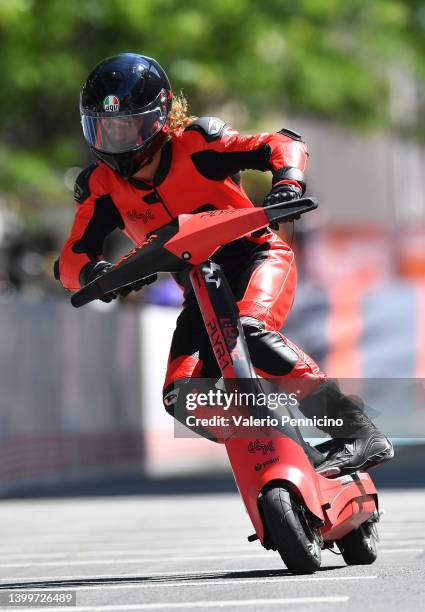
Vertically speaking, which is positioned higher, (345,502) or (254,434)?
(254,434)

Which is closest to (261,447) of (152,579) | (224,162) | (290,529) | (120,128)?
(290,529)

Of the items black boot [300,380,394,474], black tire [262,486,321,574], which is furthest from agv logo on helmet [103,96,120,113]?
black tire [262,486,321,574]

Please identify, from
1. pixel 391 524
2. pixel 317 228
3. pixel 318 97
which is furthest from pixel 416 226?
pixel 391 524

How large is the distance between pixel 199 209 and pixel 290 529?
1.55 metres

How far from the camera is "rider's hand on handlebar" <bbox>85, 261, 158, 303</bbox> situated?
6.83 metres

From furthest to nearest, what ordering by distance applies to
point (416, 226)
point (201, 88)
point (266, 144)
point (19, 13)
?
point (416, 226) → point (201, 88) → point (19, 13) → point (266, 144)

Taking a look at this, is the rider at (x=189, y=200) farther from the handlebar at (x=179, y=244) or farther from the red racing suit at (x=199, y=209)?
the handlebar at (x=179, y=244)

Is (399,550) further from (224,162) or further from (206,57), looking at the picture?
(206,57)

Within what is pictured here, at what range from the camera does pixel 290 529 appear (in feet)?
21.1

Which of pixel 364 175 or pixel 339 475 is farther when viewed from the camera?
pixel 364 175

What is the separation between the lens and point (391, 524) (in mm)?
9695

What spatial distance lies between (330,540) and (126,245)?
20372 millimetres

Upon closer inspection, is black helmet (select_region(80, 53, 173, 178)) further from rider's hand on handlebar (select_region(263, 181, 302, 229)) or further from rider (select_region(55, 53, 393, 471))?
rider's hand on handlebar (select_region(263, 181, 302, 229))

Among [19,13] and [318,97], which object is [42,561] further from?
[318,97]
